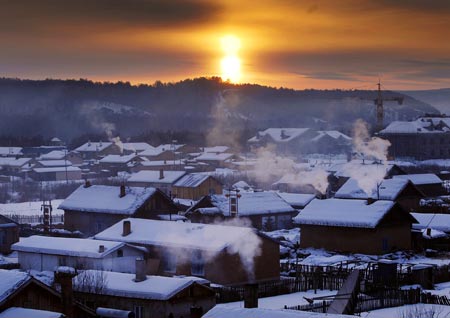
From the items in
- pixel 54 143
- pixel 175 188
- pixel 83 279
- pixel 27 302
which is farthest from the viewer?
pixel 54 143

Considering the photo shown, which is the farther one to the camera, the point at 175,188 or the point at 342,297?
the point at 175,188

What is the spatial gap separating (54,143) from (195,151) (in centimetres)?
3497

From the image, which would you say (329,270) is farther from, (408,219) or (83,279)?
(83,279)

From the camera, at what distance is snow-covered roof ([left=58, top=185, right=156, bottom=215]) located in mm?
55875

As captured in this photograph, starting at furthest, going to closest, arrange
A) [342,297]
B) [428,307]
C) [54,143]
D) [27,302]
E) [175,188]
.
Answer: [54,143]
[175,188]
[428,307]
[342,297]
[27,302]

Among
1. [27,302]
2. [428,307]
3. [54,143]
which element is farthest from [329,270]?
[54,143]

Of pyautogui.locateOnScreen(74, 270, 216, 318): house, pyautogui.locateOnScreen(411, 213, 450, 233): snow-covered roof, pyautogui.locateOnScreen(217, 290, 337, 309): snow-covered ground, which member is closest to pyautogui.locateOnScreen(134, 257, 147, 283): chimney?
pyautogui.locateOnScreen(74, 270, 216, 318): house

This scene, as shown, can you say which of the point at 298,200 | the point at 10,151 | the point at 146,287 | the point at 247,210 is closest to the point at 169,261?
the point at 146,287

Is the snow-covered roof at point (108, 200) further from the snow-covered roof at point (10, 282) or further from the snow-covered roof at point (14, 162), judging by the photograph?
the snow-covered roof at point (14, 162)

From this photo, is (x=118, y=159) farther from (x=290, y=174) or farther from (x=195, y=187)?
(x=195, y=187)

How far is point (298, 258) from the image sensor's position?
49.8 meters

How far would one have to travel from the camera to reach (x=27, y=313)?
22156 mm

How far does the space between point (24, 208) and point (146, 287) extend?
53312 mm

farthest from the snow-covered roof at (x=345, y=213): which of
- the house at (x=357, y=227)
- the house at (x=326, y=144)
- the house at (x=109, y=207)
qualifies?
the house at (x=326, y=144)
